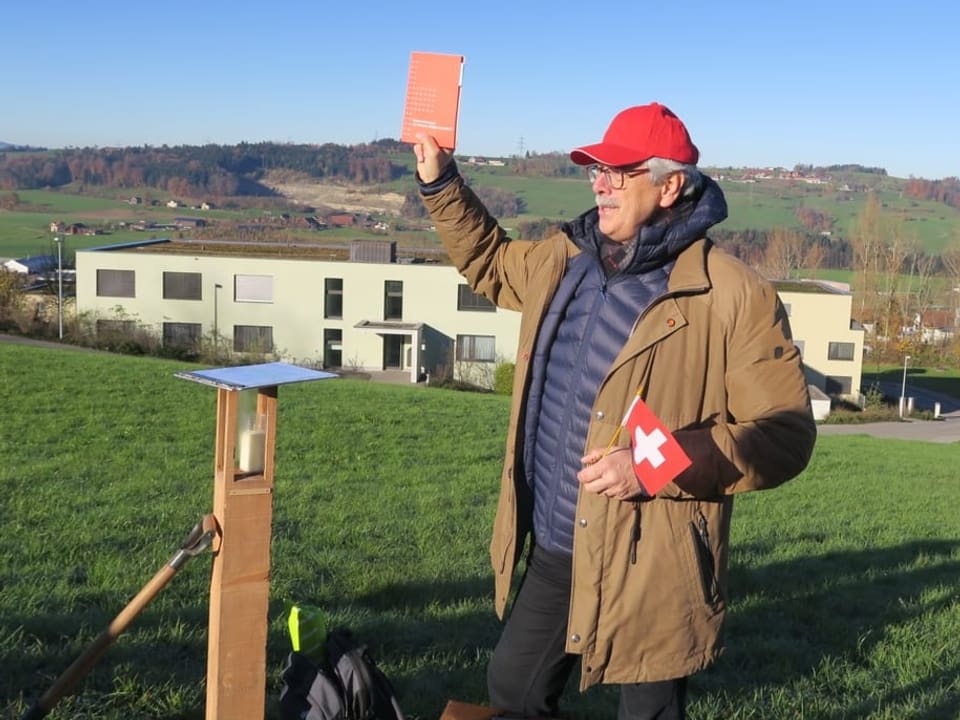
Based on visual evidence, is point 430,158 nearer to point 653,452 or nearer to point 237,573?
point 653,452

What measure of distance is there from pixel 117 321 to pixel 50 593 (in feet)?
155

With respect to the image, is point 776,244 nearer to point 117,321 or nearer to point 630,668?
point 117,321

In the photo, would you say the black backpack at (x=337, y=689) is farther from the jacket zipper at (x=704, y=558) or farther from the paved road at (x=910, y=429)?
the paved road at (x=910, y=429)

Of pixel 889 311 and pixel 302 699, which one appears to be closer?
pixel 302 699

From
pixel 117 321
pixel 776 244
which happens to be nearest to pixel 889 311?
pixel 776 244

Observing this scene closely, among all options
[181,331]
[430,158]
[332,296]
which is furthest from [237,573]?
[181,331]

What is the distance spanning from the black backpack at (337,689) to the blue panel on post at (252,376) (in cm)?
96

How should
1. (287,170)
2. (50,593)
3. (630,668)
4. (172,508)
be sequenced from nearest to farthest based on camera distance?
(630,668) → (50,593) → (172,508) → (287,170)

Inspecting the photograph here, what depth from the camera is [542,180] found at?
85.3 m

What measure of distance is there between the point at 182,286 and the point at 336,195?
66826mm

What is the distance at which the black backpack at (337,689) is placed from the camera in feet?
10.7

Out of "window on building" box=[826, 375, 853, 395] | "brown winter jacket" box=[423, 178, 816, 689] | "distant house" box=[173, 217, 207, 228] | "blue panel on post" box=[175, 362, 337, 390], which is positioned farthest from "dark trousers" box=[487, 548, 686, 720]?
"distant house" box=[173, 217, 207, 228]

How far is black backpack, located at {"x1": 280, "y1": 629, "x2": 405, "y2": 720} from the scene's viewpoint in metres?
3.27

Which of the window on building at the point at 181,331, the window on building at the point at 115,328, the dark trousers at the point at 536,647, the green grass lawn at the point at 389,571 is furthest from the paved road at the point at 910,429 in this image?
the dark trousers at the point at 536,647
